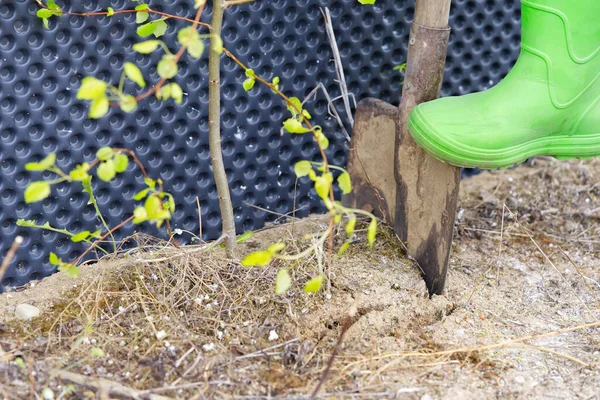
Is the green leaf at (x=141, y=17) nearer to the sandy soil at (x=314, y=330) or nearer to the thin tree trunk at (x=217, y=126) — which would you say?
the thin tree trunk at (x=217, y=126)

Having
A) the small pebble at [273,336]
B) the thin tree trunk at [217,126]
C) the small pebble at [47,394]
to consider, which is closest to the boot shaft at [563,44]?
the thin tree trunk at [217,126]

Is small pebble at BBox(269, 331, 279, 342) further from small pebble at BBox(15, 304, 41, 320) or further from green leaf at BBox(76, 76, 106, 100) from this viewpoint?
green leaf at BBox(76, 76, 106, 100)

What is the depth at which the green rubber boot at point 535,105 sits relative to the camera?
1.47m

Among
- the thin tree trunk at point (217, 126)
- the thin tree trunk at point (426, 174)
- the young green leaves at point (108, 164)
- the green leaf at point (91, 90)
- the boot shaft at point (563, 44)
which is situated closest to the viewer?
the green leaf at point (91, 90)

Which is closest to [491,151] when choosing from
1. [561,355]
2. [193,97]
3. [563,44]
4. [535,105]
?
[535,105]

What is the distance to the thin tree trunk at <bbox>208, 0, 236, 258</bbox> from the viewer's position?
133 cm

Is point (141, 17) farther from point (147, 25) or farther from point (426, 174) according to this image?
point (426, 174)

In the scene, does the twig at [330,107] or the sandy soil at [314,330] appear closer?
the sandy soil at [314,330]

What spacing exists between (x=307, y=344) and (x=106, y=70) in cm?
67

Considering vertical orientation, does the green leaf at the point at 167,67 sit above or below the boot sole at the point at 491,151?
above

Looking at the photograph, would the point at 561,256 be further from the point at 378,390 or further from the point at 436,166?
the point at 378,390

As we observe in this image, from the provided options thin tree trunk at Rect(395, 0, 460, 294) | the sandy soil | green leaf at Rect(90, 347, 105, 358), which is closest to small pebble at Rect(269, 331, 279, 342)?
the sandy soil

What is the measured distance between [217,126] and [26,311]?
0.47m

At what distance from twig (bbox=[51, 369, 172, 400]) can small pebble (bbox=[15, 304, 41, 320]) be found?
177mm
